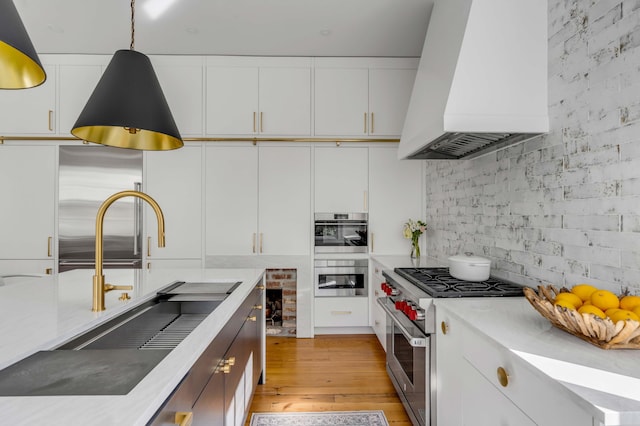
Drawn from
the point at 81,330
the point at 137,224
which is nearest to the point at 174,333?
the point at 81,330

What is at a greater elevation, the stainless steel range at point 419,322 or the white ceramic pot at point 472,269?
the white ceramic pot at point 472,269

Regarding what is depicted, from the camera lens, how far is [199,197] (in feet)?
11.2

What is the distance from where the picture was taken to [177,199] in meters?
3.40

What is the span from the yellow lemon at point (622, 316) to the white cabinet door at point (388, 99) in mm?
2713

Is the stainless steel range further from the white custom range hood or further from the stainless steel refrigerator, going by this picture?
the stainless steel refrigerator

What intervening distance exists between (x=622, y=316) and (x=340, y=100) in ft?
9.72

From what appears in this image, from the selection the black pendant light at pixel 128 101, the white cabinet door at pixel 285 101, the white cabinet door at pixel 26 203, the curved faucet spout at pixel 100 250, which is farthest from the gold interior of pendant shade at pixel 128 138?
the white cabinet door at pixel 26 203

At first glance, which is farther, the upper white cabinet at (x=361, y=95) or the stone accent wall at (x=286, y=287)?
the stone accent wall at (x=286, y=287)

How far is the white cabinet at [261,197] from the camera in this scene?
3.42m

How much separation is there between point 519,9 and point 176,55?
311cm

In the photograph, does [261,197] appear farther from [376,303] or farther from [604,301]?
[604,301]

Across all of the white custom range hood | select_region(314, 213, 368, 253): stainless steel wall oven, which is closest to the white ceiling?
the white custom range hood

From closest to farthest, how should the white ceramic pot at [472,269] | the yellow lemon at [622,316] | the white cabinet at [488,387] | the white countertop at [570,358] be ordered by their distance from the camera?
the white countertop at [570,358] < the white cabinet at [488,387] < the yellow lemon at [622,316] < the white ceramic pot at [472,269]

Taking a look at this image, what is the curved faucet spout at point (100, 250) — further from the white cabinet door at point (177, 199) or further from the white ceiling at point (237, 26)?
the white cabinet door at point (177, 199)
